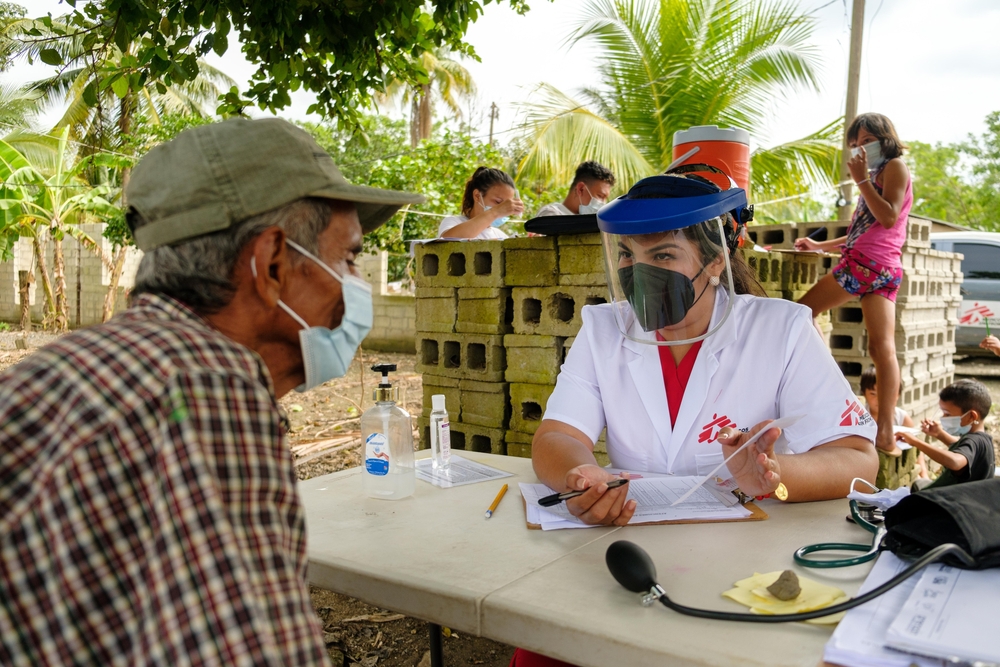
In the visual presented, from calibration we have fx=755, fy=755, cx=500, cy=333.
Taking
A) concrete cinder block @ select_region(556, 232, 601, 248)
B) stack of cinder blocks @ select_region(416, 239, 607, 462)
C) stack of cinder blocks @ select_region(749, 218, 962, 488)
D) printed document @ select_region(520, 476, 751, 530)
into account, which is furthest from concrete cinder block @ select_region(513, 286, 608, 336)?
printed document @ select_region(520, 476, 751, 530)

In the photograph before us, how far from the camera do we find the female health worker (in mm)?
1947

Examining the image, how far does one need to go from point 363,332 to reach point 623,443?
3.34 feet

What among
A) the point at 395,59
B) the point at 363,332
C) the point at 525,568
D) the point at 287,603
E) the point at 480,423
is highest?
the point at 395,59

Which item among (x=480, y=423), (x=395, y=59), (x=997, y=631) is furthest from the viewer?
(x=480, y=423)

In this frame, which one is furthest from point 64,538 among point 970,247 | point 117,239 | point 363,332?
point 117,239

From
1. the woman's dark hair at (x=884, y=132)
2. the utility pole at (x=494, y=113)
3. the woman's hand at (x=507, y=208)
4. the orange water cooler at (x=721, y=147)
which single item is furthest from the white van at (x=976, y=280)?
the utility pole at (x=494, y=113)

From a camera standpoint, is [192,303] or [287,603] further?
[192,303]

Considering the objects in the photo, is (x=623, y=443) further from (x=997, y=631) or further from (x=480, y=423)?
(x=480, y=423)

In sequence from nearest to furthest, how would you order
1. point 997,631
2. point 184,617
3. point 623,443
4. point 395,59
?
point 184,617 → point 997,631 → point 623,443 → point 395,59

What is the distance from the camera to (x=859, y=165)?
4215 millimetres

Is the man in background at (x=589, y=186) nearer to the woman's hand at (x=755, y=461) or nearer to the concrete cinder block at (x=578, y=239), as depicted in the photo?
the concrete cinder block at (x=578, y=239)

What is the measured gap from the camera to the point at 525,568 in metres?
1.40

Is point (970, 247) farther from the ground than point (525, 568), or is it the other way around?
point (970, 247)

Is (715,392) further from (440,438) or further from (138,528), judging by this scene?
(138,528)
